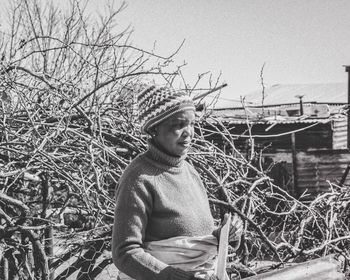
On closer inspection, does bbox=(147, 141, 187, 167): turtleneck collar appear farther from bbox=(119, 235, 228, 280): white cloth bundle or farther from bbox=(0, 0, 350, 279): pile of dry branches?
bbox=(0, 0, 350, 279): pile of dry branches

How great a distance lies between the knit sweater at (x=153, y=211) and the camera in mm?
1764

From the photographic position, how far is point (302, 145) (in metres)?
17.1

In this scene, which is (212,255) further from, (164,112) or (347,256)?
(347,256)

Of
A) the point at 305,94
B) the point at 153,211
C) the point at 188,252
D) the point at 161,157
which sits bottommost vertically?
the point at 188,252

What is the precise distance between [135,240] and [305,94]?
25.3m

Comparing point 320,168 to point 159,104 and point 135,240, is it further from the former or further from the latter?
point 135,240

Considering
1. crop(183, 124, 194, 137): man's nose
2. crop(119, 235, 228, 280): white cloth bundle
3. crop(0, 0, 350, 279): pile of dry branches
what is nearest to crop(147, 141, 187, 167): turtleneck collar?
crop(183, 124, 194, 137): man's nose

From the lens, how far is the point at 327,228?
4.48 metres

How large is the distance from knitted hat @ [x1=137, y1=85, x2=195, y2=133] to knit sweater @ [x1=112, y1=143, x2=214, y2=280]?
4.2 inches

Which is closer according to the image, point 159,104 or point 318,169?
point 159,104

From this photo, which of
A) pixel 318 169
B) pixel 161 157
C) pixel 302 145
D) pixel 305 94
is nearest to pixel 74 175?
pixel 161 157

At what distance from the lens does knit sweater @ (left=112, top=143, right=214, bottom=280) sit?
1.76 metres

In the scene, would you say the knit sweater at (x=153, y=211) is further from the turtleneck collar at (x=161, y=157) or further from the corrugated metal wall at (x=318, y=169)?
the corrugated metal wall at (x=318, y=169)

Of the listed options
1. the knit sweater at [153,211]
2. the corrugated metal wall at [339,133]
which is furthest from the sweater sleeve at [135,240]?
the corrugated metal wall at [339,133]
